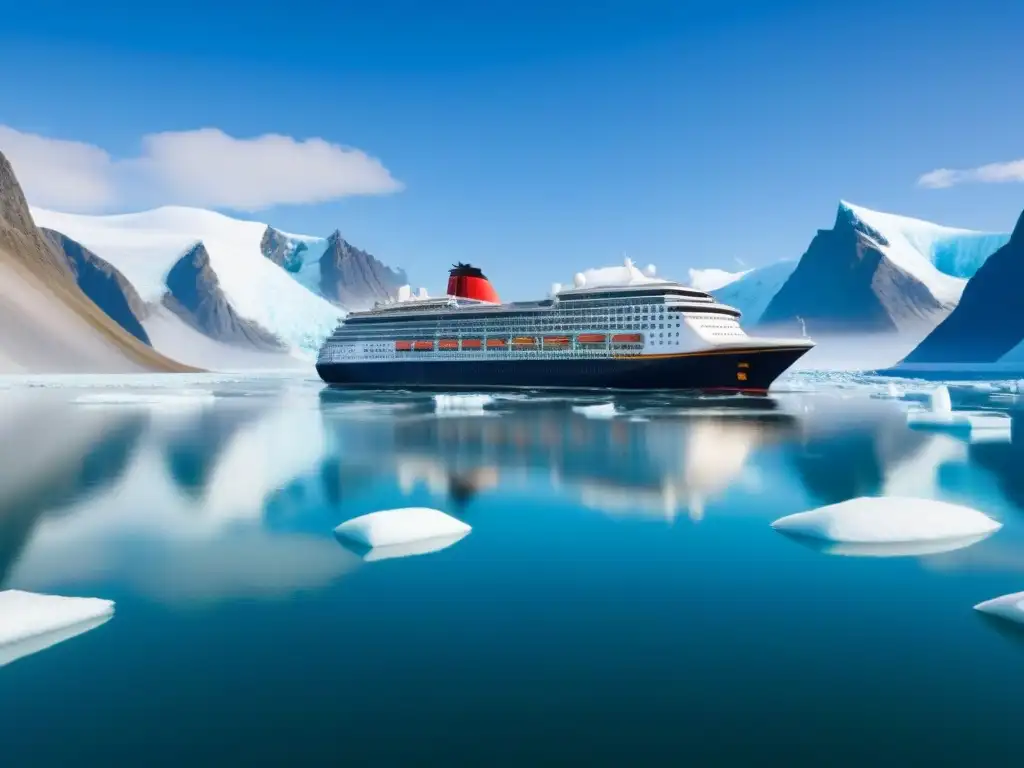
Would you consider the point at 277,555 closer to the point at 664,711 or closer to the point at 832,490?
the point at 664,711

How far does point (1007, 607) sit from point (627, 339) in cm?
3717

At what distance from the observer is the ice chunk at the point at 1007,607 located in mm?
6750

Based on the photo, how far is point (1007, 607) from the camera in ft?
22.5

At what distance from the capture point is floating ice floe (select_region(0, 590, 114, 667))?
625cm

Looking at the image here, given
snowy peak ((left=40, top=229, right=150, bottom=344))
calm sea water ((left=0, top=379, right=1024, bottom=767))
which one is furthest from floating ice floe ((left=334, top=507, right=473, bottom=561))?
snowy peak ((left=40, top=229, right=150, bottom=344))

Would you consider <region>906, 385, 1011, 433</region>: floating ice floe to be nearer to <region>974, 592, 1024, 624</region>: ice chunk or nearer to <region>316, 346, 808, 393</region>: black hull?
<region>316, 346, 808, 393</region>: black hull

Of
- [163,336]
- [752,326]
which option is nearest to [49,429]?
[163,336]

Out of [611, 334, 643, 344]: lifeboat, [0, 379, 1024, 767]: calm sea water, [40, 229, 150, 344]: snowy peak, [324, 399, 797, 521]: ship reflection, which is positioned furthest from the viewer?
[40, 229, 150, 344]: snowy peak

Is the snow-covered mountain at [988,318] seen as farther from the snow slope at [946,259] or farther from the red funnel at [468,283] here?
the red funnel at [468,283]

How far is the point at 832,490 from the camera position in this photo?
13.3m

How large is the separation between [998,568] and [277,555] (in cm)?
806

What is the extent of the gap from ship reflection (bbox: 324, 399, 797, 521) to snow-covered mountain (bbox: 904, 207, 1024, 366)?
114 m

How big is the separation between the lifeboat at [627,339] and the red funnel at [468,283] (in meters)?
17.5

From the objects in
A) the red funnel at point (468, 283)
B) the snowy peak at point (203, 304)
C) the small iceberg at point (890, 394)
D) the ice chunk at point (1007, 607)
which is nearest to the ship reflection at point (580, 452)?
the ice chunk at point (1007, 607)
